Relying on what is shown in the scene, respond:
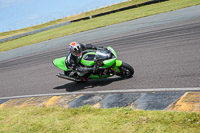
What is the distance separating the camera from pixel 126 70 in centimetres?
813

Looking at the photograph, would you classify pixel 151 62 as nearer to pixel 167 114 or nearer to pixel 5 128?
pixel 167 114

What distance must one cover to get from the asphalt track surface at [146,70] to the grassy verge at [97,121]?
1.82 m

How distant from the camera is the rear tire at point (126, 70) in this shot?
7961 millimetres

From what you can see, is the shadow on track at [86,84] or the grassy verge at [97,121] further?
the shadow on track at [86,84]

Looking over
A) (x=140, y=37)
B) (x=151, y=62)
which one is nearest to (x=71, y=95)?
(x=151, y=62)

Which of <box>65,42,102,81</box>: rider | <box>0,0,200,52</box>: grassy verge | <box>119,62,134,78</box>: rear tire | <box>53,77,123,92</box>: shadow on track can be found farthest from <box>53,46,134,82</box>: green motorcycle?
<box>0,0,200,52</box>: grassy verge

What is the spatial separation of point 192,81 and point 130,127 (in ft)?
9.08

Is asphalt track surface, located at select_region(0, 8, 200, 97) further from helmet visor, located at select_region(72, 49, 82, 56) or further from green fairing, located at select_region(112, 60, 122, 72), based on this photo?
helmet visor, located at select_region(72, 49, 82, 56)

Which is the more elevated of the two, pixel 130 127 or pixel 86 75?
pixel 86 75

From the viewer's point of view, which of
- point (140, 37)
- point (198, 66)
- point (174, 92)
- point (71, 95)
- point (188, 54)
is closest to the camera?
point (174, 92)

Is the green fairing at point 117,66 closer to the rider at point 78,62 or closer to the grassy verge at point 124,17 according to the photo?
the rider at point 78,62

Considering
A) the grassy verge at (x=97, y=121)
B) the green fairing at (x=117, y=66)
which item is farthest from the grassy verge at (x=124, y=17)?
the grassy verge at (x=97, y=121)

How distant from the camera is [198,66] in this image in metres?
7.50

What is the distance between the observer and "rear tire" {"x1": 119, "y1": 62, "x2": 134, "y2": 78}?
7961mm
